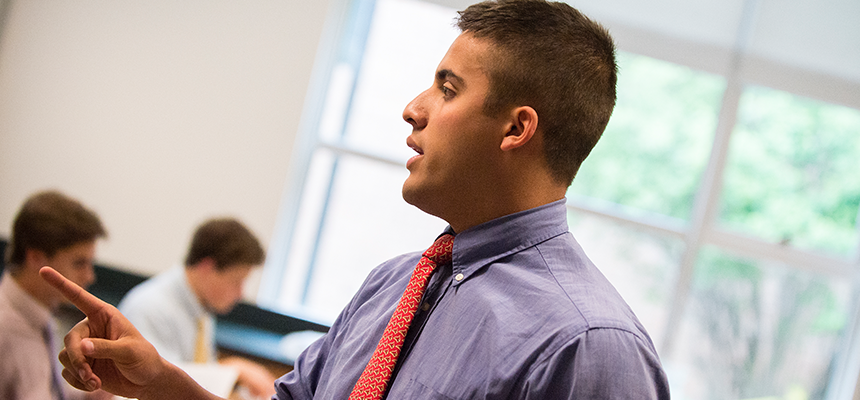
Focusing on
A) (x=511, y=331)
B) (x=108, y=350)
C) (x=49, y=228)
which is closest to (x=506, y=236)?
(x=511, y=331)

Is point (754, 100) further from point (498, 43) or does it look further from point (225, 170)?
point (498, 43)

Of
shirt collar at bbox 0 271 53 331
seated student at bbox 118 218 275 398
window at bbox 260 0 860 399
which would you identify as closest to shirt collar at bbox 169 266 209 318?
seated student at bbox 118 218 275 398

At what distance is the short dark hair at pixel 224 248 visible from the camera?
277cm

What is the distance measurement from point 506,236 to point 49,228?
162cm

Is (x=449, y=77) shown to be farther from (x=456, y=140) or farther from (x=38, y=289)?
(x=38, y=289)

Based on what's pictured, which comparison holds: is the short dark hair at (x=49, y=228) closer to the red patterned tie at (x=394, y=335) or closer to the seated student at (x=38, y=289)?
the seated student at (x=38, y=289)

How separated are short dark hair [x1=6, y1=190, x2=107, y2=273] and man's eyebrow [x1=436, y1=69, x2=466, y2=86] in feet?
4.94

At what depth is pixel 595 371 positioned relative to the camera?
2.44 feet

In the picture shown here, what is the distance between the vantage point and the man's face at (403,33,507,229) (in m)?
0.99

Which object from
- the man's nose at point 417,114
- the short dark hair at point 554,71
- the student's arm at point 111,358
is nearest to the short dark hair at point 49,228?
the student's arm at point 111,358

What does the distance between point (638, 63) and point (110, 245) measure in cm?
312

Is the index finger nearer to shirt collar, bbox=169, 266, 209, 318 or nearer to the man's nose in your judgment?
the man's nose

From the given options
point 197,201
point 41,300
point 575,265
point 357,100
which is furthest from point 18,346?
point 357,100

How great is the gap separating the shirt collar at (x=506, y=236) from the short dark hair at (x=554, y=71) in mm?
86
